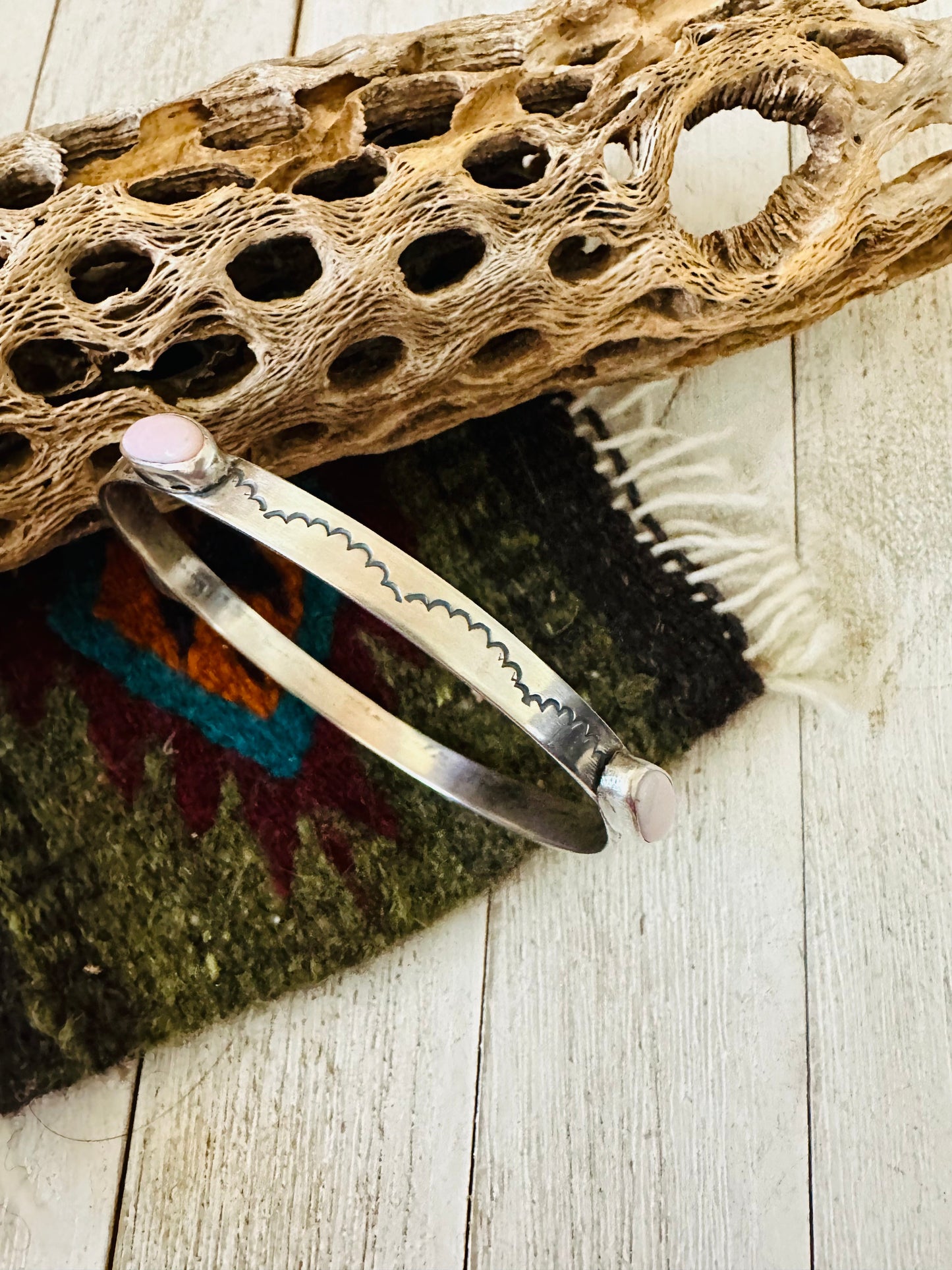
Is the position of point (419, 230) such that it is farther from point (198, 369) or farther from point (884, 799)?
Result: point (884, 799)

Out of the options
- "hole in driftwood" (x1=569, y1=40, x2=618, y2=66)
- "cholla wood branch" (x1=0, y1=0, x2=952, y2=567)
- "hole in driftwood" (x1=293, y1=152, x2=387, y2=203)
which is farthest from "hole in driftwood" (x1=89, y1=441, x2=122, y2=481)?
"hole in driftwood" (x1=569, y1=40, x2=618, y2=66)

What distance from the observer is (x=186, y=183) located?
35 cm

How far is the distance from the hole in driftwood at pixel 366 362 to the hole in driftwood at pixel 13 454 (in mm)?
102

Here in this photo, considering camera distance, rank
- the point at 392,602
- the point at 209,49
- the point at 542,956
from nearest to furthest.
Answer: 1. the point at 392,602
2. the point at 542,956
3. the point at 209,49

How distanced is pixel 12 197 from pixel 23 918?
0.25m

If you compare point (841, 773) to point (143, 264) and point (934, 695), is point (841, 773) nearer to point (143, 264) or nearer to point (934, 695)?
point (934, 695)

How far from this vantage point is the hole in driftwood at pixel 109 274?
1.15 feet

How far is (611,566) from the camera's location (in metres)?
0.44

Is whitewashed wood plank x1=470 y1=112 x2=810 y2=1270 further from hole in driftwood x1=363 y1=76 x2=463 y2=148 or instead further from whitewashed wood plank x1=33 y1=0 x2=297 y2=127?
whitewashed wood plank x1=33 y1=0 x2=297 y2=127

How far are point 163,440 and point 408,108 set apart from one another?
15cm

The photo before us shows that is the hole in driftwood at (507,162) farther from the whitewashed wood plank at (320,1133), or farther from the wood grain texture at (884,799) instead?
the whitewashed wood plank at (320,1133)

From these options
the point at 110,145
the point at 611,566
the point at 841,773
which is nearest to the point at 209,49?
the point at 110,145

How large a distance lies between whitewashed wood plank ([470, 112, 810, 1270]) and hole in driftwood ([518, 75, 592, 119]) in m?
0.24

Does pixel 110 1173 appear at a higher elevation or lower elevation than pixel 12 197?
lower
